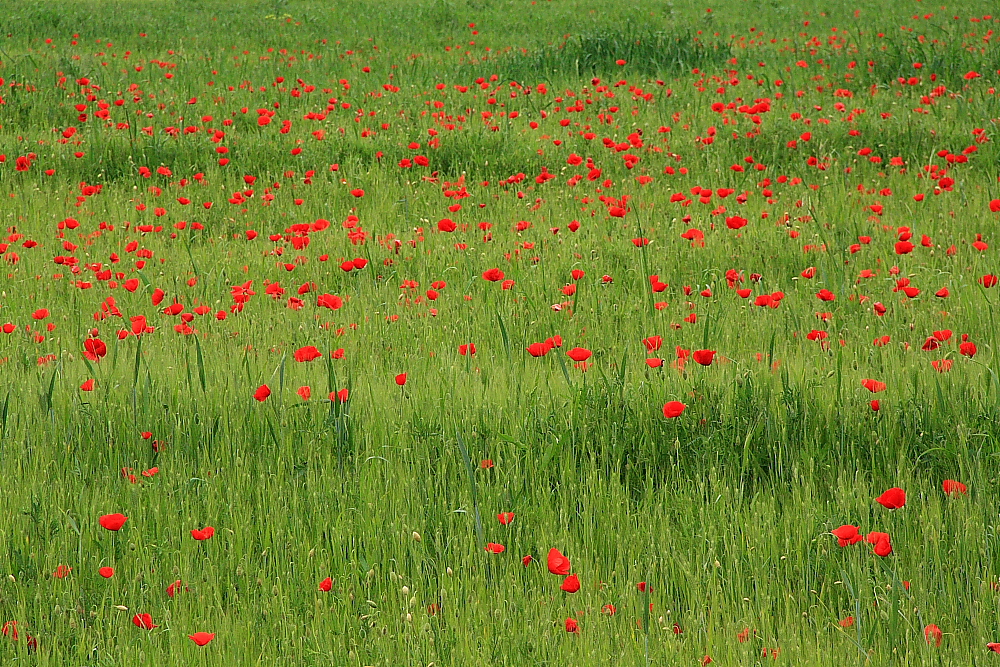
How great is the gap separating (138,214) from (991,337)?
5.04 metres

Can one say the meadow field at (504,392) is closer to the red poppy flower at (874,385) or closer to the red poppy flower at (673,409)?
the red poppy flower at (874,385)

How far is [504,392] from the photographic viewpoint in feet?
Result: 10.2

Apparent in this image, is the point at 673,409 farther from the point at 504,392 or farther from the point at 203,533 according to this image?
the point at 203,533

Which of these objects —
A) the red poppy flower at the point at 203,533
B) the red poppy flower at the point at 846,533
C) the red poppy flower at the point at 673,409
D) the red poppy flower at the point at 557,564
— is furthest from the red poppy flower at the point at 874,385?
the red poppy flower at the point at 203,533

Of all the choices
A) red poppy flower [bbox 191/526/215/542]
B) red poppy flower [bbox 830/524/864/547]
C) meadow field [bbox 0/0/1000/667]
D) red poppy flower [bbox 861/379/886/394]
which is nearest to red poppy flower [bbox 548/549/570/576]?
meadow field [bbox 0/0/1000/667]

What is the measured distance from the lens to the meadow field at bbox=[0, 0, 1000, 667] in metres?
2.09

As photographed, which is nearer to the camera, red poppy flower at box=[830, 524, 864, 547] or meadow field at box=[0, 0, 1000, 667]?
red poppy flower at box=[830, 524, 864, 547]

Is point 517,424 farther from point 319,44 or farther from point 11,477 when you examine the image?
point 319,44

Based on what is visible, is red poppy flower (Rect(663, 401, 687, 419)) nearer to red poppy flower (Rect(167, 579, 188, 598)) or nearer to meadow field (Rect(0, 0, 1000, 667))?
meadow field (Rect(0, 0, 1000, 667))

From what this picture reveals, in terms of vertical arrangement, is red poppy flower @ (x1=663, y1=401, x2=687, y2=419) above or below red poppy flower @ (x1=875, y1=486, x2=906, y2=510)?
above

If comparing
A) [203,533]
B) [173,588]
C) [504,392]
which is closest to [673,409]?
[504,392]

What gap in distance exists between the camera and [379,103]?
8.74 meters

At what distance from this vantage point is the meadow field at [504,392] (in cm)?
209

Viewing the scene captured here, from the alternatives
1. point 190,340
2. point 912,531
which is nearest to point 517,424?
point 912,531
